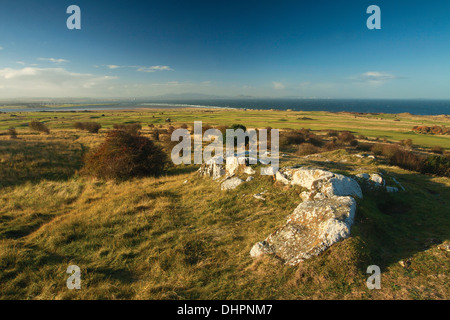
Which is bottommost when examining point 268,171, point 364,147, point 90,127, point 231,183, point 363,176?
point 231,183

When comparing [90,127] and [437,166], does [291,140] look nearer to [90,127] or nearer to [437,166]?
[437,166]

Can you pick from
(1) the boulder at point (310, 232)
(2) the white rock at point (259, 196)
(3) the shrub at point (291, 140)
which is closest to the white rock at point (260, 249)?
(1) the boulder at point (310, 232)

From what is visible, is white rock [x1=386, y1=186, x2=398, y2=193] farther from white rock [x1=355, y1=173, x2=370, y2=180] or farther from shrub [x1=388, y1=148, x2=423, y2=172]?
shrub [x1=388, y1=148, x2=423, y2=172]

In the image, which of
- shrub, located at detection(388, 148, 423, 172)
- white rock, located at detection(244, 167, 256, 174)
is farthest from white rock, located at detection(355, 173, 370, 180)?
shrub, located at detection(388, 148, 423, 172)

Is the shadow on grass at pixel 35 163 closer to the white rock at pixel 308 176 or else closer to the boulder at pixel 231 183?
the boulder at pixel 231 183

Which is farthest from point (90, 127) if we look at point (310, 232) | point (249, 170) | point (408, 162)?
point (408, 162)

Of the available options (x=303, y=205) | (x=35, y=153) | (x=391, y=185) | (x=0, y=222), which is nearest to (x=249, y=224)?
(x=303, y=205)
